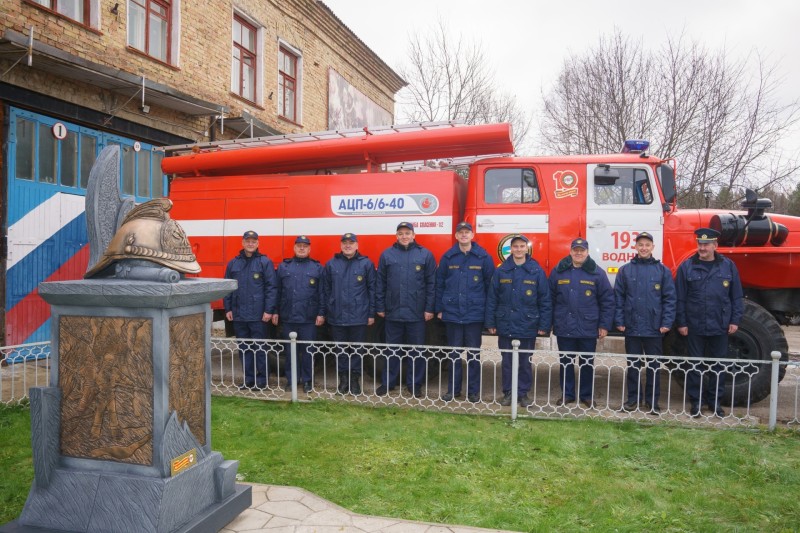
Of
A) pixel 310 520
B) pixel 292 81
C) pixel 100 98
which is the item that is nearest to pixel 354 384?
pixel 310 520

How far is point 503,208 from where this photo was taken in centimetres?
669

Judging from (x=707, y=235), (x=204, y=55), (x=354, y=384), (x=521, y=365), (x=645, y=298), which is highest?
(x=204, y=55)

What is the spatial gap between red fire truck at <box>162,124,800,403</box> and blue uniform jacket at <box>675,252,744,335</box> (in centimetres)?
59

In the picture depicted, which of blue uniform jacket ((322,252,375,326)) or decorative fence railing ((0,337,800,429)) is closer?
decorative fence railing ((0,337,800,429))

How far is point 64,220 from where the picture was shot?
845cm

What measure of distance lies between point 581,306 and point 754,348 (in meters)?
1.98

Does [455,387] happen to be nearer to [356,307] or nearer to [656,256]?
[356,307]

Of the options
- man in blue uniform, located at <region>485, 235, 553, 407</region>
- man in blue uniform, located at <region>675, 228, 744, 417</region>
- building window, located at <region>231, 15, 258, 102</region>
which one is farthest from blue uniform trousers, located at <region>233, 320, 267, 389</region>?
building window, located at <region>231, 15, 258, 102</region>

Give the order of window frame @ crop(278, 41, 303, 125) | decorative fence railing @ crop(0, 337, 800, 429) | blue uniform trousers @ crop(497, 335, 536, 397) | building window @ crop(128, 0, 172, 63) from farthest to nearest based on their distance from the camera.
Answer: window frame @ crop(278, 41, 303, 125)
building window @ crop(128, 0, 172, 63)
blue uniform trousers @ crop(497, 335, 536, 397)
decorative fence railing @ crop(0, 337, 800, 429)

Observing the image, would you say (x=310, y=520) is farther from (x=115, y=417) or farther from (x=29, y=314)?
(x=29, y=314)

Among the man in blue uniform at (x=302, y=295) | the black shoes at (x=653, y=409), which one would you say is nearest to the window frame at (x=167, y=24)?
the man in blue uniform at (x=302, y=295)

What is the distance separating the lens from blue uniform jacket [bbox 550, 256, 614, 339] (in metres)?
5.85

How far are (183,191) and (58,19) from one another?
3007 millimetres

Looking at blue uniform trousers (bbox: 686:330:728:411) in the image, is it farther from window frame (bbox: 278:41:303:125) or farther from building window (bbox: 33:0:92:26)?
window frame (bbox: 278:41:303:125)
